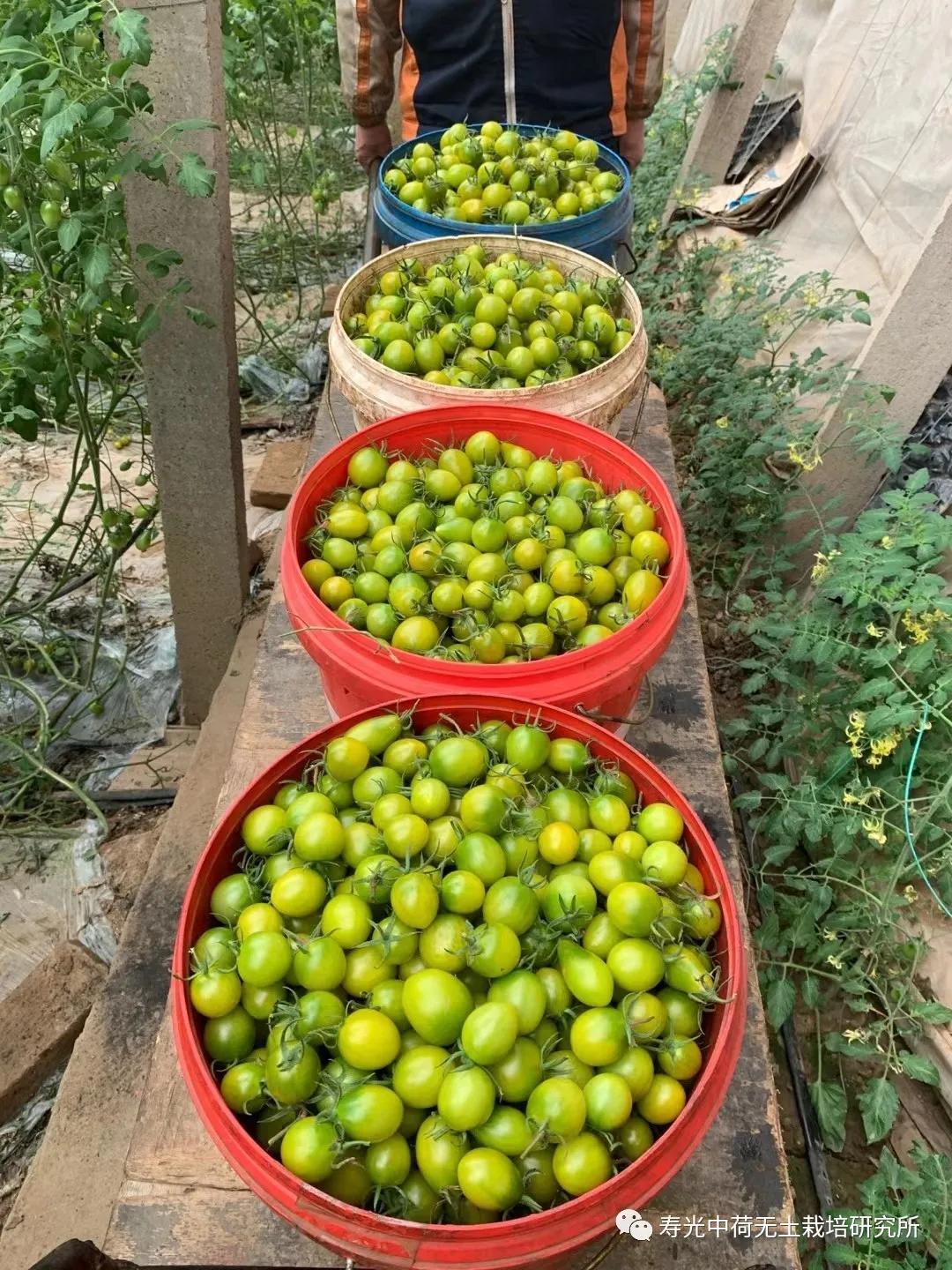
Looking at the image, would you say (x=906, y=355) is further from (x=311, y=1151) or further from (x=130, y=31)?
(x=311, y=1151)

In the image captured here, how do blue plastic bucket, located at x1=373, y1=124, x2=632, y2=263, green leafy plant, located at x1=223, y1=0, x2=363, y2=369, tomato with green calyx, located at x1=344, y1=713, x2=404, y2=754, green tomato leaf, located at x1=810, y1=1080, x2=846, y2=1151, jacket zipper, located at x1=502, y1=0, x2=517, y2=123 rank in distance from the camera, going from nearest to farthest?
tomato with green calyx, located at x1=344, y1=713, x2=404, y2=754, green tomato leaf, located at x1=810, y1=1080, x2=846, y2=1151, blue plastic bucket, located at x1=373, y1=124, x2=632, y2=263, jacket zipper, located at x1=502, y1=0, x2=517, y2=123, green leafy plant, located at x1=223, y1=0, x2=363, y2=369

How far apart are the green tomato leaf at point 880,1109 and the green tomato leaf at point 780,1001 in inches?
9.9

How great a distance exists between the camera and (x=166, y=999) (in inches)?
74.6

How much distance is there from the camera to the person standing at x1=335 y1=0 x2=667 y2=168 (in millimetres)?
3004

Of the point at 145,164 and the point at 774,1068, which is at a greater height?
the point at 145,164

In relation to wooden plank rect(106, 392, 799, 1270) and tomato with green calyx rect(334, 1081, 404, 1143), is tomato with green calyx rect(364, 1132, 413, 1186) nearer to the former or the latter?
tomato with green calyx rect(334, 1081, 404, 1143)

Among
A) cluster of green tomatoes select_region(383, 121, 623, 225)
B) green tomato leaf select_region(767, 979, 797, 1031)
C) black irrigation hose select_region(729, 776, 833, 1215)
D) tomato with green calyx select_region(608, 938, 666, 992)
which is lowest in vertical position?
black irrigation hose select_region(729, 776, 833, 1215)

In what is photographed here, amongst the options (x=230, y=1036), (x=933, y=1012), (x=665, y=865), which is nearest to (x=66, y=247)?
(x=230, y=1036)

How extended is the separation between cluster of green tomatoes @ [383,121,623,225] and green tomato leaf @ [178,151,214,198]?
3.18 feet

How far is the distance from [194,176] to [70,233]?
1.04ft

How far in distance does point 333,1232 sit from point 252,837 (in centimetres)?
55

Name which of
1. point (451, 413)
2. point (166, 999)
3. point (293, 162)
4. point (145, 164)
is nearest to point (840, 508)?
point (451, 413)

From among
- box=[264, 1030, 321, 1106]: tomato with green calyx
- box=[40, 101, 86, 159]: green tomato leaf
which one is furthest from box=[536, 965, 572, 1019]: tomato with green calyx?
box=[40, 101, 86, 159]: green tomato leaf

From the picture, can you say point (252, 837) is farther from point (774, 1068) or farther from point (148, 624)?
point (148, 624)
